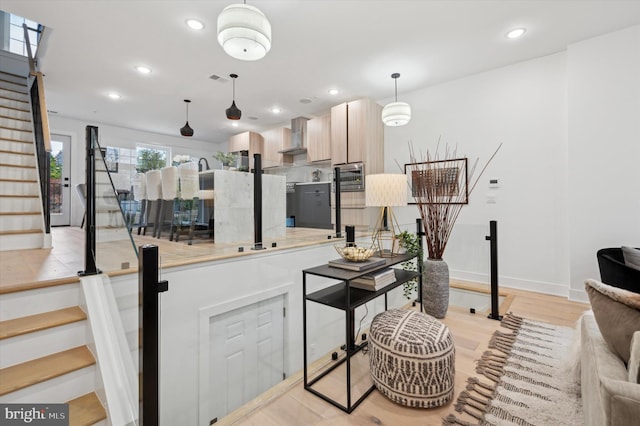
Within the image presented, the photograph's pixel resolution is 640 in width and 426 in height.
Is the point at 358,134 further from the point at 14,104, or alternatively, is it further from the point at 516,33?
the point at 14,104

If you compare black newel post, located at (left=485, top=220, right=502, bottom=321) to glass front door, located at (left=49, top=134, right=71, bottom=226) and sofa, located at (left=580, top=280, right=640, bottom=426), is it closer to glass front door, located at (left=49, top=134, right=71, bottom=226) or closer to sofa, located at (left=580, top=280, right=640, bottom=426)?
sofa, located at (left=580, top=280, right=640, bottom=426)

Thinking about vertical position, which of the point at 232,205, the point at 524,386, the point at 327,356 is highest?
the point at 232,205

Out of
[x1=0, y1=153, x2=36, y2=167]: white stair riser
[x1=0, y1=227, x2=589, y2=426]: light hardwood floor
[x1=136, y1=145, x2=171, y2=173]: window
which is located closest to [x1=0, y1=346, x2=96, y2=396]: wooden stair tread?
[x1=0, y1=227, x2=589, y2=426]: light hardwood floor

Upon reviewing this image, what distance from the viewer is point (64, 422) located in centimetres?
142

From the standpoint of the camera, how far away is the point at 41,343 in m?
1.60

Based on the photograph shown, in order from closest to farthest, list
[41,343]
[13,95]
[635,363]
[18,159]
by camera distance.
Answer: [635,363], [41,343], [18,159], [13,95]

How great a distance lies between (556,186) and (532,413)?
2975 mm

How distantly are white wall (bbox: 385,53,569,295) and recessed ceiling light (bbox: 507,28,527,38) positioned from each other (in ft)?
2.44

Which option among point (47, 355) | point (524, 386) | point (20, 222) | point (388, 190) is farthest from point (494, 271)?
point (20, 222)

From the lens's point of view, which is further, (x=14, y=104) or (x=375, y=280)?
(x=14, y=104)

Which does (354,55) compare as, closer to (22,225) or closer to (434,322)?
(434,322)
